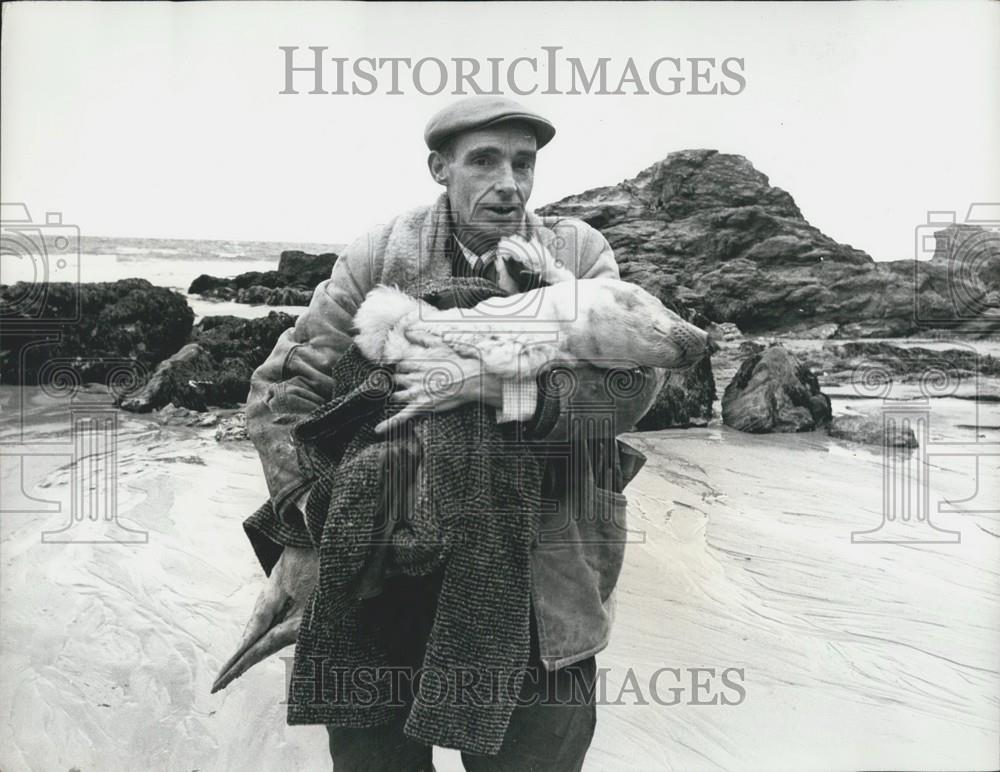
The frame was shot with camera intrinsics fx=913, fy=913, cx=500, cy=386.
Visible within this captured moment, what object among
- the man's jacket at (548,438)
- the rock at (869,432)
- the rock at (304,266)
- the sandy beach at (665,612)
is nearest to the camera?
the man's jacket at (548,438)

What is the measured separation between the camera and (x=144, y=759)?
256 centimetres

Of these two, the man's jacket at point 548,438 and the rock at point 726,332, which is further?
the rock at point 726,332

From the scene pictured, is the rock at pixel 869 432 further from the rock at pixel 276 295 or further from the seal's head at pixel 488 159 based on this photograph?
the rock at pixel 276 295

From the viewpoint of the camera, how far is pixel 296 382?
5.95 ft

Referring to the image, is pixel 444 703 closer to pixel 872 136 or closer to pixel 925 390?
pixel 925 390

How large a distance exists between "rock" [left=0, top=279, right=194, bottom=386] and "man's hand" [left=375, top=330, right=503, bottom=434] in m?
1.46

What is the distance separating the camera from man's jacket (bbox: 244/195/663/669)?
5.50ft

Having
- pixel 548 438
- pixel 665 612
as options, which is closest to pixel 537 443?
pixel 548 438

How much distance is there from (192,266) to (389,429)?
1.43 m

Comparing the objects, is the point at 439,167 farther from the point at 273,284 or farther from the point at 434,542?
the point at 273,284

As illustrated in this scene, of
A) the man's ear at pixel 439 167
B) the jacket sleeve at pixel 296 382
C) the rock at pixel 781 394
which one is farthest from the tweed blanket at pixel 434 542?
the rock at pixel 781 394

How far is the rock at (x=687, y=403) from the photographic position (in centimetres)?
275

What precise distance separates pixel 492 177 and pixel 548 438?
51 cm

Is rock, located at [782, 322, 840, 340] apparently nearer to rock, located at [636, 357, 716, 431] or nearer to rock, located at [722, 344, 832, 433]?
rock, located at [722, 344, 832, 433]
